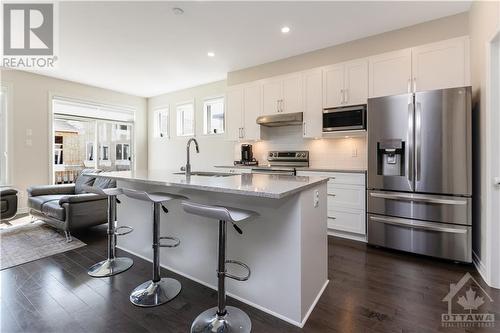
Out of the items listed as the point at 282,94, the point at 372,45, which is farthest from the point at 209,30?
the point at 372,45

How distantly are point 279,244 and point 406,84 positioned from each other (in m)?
2.81

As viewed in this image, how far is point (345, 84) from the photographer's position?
3.64 m

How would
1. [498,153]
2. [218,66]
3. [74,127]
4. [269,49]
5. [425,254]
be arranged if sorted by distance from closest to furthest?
[498,153], [425,254], [269,49], [218,66], [74,127]

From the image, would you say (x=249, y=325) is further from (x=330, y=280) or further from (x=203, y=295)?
(x=330, y=280)

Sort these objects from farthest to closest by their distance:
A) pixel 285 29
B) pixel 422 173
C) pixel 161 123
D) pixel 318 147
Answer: pixel 161 123
pixel 318 147
pixel 285 29
pixel 422 173

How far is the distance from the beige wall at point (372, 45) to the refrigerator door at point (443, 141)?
1.05m

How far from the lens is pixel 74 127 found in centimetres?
593

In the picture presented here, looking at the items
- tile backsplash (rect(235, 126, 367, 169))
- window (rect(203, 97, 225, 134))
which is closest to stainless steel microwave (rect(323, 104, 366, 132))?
tile backsplash (rect(235, 126, 367, 169))

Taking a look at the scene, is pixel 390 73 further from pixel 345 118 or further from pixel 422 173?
pixel 422 173

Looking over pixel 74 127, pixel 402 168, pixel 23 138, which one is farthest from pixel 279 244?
pixel 74 127

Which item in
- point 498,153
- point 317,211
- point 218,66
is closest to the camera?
point 317,211

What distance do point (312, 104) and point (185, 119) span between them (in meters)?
Result: 3.72

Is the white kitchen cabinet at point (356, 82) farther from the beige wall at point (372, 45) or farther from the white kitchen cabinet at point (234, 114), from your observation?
the white kitchen cabinet at point (234, 114)

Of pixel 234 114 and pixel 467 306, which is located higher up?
pixel 234 114
